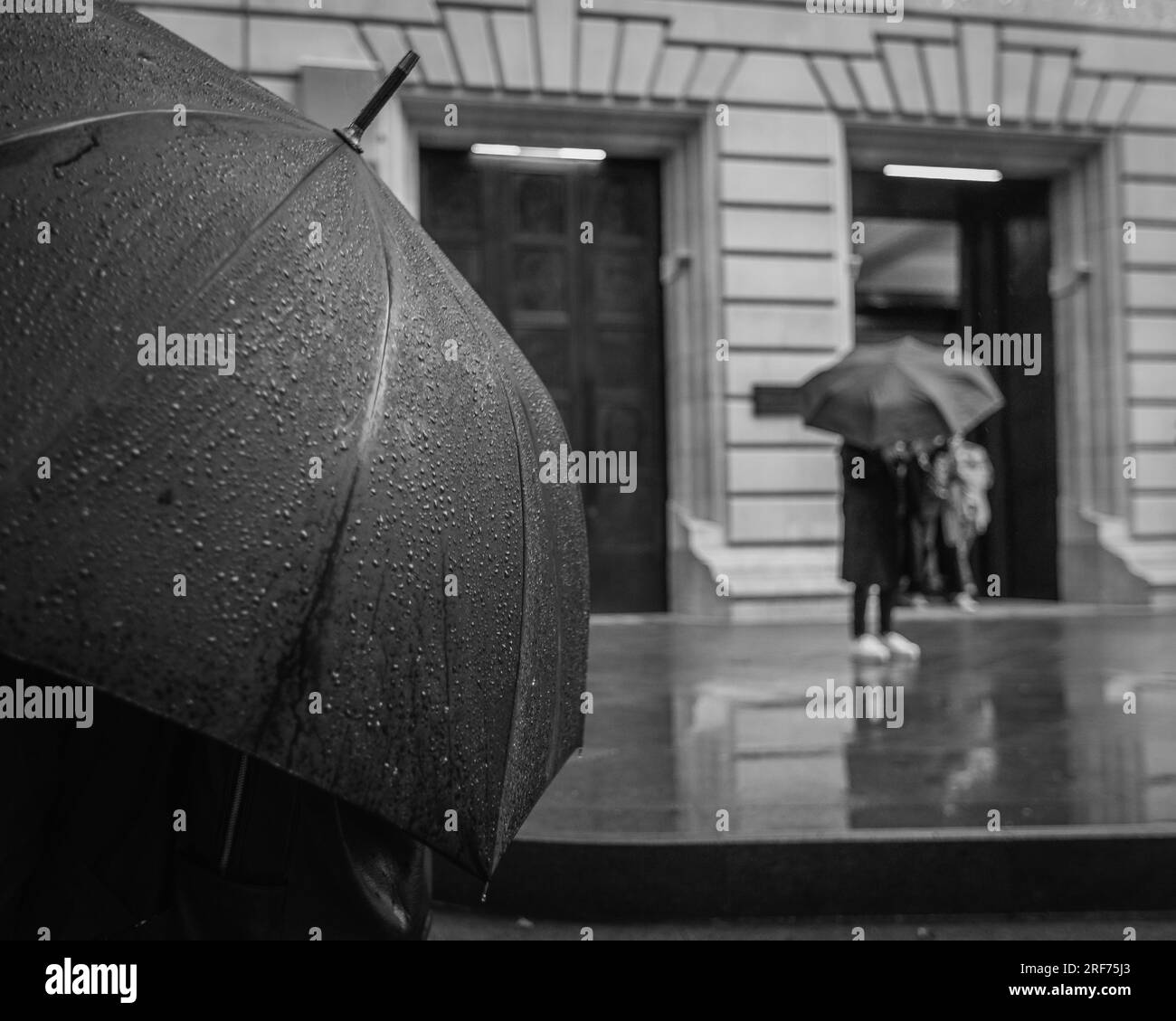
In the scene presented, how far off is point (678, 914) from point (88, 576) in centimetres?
288

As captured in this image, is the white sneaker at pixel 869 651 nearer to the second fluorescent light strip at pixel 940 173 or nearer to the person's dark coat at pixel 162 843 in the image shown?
the person's dark coat at pixel 162 843

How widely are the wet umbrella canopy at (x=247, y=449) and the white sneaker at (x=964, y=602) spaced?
1342cm

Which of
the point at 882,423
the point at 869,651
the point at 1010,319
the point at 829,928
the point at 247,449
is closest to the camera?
the point at 247,449

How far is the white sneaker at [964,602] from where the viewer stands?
46.6ft

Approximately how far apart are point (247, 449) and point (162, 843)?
0.68 meters

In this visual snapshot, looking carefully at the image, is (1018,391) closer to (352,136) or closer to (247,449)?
(352,136)

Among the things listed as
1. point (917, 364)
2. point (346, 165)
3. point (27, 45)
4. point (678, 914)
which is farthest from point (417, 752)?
point (917, 364)

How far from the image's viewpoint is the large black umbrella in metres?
8.12

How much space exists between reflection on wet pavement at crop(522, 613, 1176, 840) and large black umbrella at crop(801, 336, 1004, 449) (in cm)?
165

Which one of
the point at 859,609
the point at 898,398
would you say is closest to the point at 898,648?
the point at 859,609

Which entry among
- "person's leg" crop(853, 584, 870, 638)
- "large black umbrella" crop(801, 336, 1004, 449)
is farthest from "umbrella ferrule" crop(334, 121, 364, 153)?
"person's leg" crop(853, 584, 870, 638)

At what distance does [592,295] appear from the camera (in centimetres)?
1442

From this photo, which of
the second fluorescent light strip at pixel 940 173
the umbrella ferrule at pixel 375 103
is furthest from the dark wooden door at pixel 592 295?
the umbrella ferrule at pixel 375 103

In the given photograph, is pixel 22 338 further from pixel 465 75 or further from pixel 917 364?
pixel 465 75
